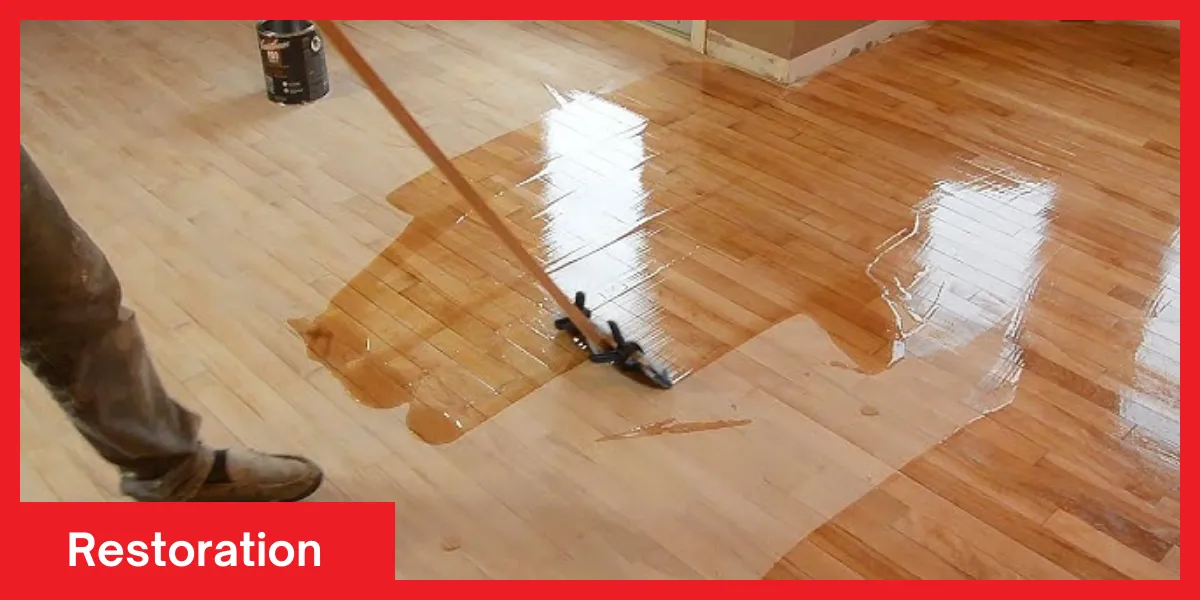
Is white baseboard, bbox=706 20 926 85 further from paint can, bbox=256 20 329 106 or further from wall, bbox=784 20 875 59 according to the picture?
paint can, bbox=256 20 329 106

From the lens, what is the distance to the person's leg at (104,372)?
1300 mm

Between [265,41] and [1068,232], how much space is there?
195 centimetres

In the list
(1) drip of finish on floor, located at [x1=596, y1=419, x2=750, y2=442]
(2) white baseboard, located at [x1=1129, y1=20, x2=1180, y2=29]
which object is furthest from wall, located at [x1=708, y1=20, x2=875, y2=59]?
(1) drip of finish on floor, located at [x1=596, y1=419, x2=750, y2=442]

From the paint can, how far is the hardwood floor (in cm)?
7

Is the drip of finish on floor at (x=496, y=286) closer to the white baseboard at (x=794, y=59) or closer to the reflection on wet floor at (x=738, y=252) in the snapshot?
the reflection on wet floor at (x=738, y=252)

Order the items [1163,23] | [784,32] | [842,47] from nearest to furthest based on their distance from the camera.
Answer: [784,32], [842,47], [1163,23]

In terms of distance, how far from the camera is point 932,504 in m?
1.66

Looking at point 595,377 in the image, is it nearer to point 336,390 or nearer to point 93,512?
point 336,390

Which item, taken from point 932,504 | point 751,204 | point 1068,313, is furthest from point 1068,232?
point 932,504

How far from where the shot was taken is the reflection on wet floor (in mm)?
1954

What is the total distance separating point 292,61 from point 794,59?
4.30ft

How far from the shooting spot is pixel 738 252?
2.25 meters

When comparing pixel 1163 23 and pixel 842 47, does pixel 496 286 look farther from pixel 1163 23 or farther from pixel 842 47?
pixel 1163 23

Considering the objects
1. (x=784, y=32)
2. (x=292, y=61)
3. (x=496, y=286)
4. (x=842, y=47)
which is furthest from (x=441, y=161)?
(x=842, y=47)
